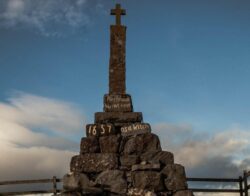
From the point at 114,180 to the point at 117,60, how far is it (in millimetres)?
3689

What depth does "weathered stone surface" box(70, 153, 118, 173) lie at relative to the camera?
13.9m

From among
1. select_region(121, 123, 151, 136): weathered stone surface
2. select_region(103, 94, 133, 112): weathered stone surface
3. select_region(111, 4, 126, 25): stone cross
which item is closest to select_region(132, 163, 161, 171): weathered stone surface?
select_region(121, 123, 151, 136): weathered stone surface

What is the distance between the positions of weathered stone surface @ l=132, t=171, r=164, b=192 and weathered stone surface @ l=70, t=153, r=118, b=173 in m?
0.74

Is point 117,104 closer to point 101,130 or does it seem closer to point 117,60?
point 101,130

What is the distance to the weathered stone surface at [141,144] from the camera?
1413cm

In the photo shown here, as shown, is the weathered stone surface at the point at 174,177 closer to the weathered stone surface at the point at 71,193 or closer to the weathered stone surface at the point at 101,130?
the weathered stone surface at the point at 101,130

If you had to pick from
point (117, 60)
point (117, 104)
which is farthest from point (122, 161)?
point (117, 60)

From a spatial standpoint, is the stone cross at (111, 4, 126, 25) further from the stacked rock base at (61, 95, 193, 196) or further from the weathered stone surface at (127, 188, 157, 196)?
the weathered stone surface at (127, 188, 157, 196)

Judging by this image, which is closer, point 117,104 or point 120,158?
point 120,158

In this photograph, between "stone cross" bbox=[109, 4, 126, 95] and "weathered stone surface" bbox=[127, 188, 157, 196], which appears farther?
"stone cross" bbox=[109, 4, 126, 95]

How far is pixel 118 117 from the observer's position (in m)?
14.7

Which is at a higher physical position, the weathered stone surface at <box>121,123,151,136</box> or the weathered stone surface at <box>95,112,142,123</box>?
the weathered stone surface at <box>95,112,142,123</box>

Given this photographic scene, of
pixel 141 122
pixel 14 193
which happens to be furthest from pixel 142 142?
pixel 14 193

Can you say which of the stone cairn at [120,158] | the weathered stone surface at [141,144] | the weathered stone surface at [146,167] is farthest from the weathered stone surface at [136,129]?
the weathered stone surface at [146,167]
